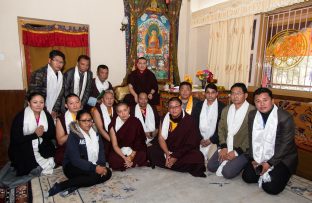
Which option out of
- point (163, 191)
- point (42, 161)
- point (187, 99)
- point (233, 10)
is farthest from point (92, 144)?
point (233, 10)

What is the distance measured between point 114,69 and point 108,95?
1744mm

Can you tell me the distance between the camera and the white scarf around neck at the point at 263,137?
93.0 inches

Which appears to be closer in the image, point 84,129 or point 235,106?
point 84,129

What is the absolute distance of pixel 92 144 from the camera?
2488 mm

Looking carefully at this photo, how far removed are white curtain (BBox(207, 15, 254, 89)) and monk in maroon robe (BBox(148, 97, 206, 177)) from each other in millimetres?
2399

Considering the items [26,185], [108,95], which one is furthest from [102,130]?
[26,185]

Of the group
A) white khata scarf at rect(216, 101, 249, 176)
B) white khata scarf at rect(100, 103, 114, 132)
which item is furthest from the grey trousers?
white khata scarf at rect(100, 103, 114, 132)

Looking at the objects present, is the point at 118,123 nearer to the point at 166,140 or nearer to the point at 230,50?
the point at 166,140

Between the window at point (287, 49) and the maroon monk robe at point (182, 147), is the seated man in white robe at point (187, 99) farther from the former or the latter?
the window at point (287, 49)

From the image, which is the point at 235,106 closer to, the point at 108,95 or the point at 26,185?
the point at 108,95

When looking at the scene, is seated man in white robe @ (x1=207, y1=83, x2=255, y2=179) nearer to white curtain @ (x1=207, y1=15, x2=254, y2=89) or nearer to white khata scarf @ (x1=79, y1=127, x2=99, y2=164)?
white khata scarf @ (x1=79, y1=127, x2=99, y2=164)

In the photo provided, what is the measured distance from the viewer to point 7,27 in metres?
3.72

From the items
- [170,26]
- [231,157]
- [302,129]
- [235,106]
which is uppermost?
[170,26]

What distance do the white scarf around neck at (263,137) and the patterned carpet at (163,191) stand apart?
0.34m
